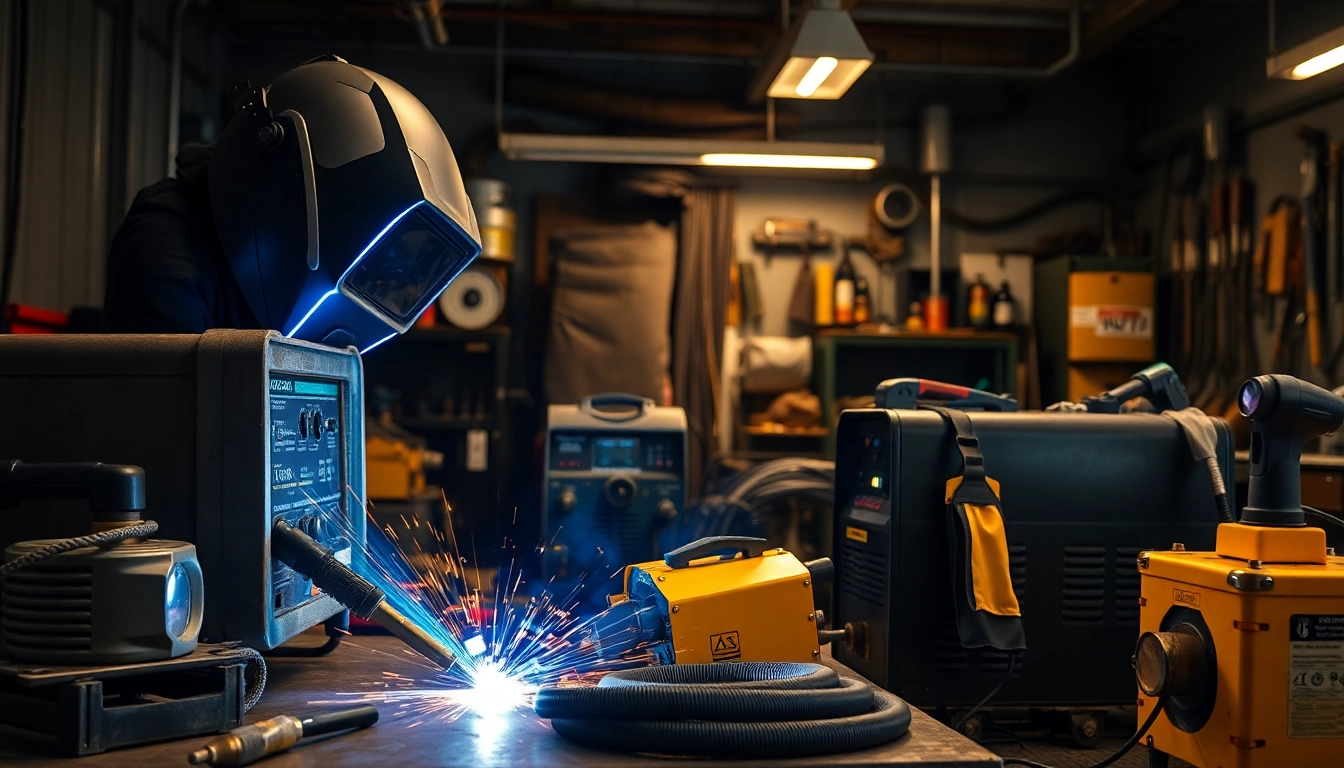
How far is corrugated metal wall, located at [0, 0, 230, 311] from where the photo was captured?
4.28 metres

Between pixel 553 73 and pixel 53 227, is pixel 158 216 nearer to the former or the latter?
pixel 53 227

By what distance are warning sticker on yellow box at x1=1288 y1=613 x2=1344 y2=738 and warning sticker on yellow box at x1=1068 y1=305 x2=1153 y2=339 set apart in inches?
193

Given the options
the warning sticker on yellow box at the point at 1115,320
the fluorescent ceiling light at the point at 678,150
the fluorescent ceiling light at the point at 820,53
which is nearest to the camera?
the fluorescent ceiling light at the point at 820,53

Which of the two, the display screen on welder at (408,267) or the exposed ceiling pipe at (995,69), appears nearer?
the display screen on welder at (408,267)

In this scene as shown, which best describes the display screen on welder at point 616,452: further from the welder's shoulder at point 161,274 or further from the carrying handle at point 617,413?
the welder's shoulder at point 161,274

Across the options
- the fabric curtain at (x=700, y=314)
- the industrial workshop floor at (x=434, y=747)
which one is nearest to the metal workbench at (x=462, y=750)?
the industrial workshop floor at (x=434, y=747)

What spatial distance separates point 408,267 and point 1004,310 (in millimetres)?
5300

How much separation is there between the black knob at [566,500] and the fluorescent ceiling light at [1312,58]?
3291 millimetres

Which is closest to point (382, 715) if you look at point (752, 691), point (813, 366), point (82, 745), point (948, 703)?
point (82, 745)

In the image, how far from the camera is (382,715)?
123 centimetres

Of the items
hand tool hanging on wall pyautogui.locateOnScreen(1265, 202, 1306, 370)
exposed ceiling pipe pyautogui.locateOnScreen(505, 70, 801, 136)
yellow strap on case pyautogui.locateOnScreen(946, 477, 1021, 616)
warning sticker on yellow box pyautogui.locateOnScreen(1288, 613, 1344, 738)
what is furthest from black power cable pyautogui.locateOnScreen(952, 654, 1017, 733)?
exposed ceiling pipe pyautogui.locateOnScreen(505, 70, 801, 136)

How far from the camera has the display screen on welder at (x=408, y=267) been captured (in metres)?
1.66

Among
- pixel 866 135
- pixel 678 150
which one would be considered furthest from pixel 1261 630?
pixel 866 135

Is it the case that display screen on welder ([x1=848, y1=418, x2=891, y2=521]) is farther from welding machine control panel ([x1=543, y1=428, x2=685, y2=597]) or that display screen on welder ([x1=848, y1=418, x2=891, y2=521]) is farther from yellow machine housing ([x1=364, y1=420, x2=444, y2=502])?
yellow machine housing ([x1=364, y1=420, x2=444, y2=502])
